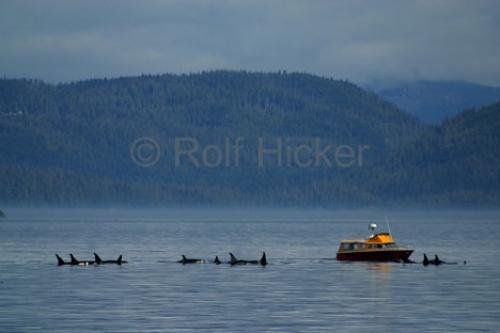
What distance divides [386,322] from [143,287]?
29.5 meters

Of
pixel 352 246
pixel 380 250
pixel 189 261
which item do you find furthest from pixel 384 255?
pixel 189 261

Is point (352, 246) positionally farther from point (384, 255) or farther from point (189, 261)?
point (189, 261)

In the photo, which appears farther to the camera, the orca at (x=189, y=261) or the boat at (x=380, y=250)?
the orca at (x=189, y=261)

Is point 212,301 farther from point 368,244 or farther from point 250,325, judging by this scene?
point 368,244

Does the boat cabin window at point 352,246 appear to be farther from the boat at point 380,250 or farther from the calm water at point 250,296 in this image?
the calm water at point 250,296

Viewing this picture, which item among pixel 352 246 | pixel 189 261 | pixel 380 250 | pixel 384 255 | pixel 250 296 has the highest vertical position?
pixel 352 246

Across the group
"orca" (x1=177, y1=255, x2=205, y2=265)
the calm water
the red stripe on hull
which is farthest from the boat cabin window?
"orca" (x1=177, y1=255, x2=205, y2=265)

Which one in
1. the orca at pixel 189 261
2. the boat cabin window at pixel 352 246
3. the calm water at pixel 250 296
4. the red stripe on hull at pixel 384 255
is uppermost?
the boat cabin window at pixel 352 246

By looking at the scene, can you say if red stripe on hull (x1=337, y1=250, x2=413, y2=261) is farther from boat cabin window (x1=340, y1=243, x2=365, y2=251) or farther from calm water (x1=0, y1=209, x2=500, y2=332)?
calm water (x1=0, y1=209, x2=500, y2=332)

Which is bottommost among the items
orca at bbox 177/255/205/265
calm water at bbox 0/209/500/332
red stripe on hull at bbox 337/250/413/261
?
calm water at bbox 0/209/500/332

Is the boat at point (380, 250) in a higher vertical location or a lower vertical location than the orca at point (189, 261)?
higher

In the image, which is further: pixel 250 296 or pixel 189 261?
pixel 189 261

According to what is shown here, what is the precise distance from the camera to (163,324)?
79.5m

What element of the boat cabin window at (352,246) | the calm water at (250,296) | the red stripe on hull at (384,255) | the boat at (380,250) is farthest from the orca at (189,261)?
the red stripe on hull at (384,255)
